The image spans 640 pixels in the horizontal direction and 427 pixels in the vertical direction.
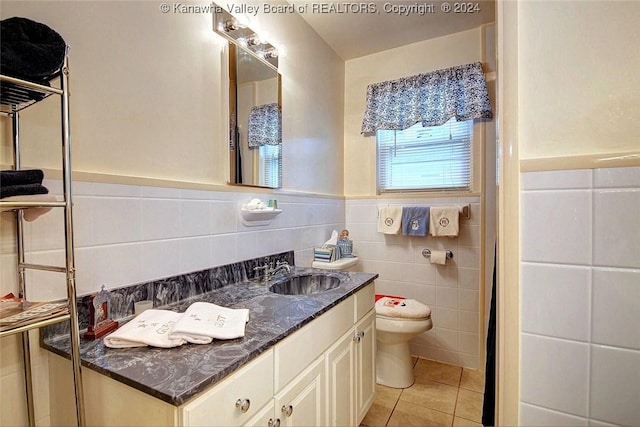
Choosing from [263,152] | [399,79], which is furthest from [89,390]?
[399,79]

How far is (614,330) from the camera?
58cm

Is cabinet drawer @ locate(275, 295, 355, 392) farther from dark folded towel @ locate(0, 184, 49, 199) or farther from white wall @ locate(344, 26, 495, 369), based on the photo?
white wall @ locate(344, 26, 495, 369)

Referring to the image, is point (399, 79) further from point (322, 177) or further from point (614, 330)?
point (614, 330)

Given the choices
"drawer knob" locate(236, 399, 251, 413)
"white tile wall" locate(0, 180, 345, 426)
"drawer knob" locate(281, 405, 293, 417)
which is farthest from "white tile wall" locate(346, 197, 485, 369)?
"drawer knob" locate(236, 399, 251, 413)

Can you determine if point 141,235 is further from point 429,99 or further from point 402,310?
point 429,99

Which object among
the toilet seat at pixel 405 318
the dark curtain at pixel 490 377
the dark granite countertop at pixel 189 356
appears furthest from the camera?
the toilet seat at pixel 405 318

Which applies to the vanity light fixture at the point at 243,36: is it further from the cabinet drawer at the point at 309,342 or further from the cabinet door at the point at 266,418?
the cabinet door at the point at 266,418

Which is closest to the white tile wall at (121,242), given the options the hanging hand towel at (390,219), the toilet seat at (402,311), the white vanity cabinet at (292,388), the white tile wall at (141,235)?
the white tile wall at (141,235)

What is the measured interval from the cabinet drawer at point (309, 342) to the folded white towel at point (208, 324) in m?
0.15

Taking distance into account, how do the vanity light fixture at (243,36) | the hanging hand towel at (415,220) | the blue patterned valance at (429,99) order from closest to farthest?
the vanity light fixture at (243,36) → the blue patterned valance at (429,99) → the hanging hand towel at (415,220)

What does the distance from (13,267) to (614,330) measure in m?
1.41

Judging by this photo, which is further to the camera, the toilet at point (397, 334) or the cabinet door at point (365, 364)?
the toilet at point (397, 334)

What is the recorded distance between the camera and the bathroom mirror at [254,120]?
154 centimetres

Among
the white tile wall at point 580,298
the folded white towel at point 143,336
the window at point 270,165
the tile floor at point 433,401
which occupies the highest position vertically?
the window at point 270,165
